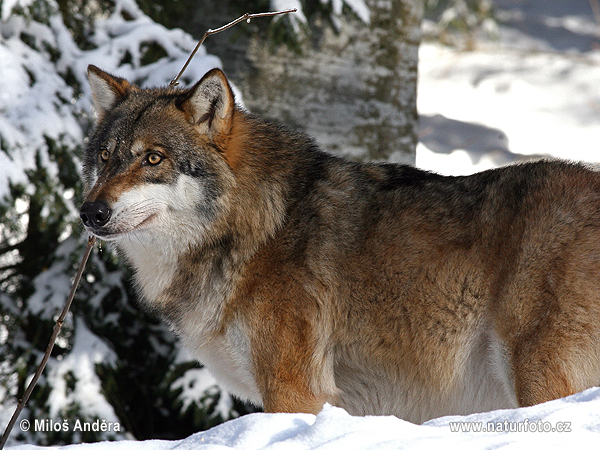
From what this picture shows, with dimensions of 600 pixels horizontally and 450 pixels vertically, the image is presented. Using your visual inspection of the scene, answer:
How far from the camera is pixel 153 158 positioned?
116 inches

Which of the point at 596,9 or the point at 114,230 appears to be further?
the point at 596,9

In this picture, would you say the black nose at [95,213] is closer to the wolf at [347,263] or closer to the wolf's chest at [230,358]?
the wolf at [347,263]

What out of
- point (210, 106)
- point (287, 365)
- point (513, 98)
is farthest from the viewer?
point (513, 98)

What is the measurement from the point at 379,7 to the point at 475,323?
12.2ft

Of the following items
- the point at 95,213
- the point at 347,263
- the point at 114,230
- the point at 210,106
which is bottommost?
the point at 347,263

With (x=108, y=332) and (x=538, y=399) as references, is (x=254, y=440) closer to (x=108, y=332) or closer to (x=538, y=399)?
(x=538, y=399)

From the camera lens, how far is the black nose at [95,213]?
273 cm

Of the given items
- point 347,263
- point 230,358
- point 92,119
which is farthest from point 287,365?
point 92,119

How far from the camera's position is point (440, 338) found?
279cm

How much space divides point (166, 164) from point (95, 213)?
423 mm

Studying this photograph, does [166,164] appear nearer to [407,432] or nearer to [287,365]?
[287,365]

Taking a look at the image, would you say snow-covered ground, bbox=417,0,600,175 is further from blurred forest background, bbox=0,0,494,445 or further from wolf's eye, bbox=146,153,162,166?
wolf's eye, bbox=146,153,162,166

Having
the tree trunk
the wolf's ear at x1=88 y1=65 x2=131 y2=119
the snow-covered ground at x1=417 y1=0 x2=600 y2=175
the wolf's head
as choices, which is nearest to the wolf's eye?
the wolf's head

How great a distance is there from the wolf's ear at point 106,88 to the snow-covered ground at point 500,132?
1986mm
